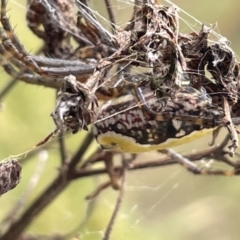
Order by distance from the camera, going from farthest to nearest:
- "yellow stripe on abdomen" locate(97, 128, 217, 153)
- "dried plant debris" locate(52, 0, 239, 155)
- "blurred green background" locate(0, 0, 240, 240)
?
"blurred green background" locate(0, 0, 240, 240), "yellow stripe on abdomen" locate(97, 128, 217, 153), "dried plant debris" locate(52, 0, 239, 155)

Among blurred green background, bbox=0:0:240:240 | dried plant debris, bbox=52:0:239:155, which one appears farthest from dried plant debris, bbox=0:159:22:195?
blurred green background, bbox=0:0:240:240

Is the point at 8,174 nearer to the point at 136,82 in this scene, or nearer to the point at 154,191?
the point at 136,82

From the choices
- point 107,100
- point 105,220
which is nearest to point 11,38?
point 107,100

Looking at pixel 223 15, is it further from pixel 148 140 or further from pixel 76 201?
pixel 148 140

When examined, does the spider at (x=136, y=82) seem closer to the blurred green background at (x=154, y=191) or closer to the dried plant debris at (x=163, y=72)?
the dried plant debris at (x=163, y=72)

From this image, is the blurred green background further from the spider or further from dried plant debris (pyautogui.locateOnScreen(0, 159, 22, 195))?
dried plant debris (pyautogui.locateOnScreen(0, 159, 22, 195))

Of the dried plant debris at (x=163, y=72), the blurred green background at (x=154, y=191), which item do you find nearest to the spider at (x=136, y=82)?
the dried plant debris at (x=163, y=72)

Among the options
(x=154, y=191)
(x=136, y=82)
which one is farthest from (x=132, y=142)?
(x=154, y=191)

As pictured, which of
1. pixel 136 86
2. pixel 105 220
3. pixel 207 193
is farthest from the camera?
pixel 207 193
